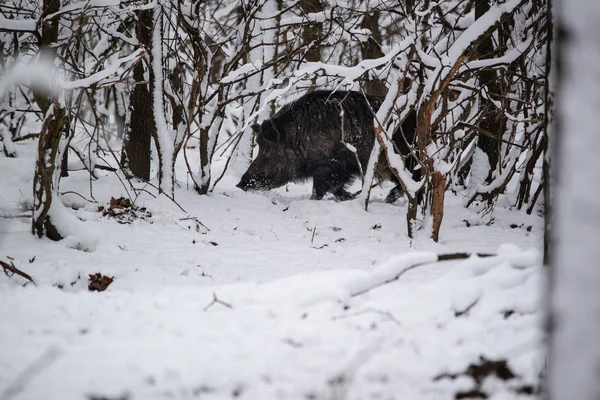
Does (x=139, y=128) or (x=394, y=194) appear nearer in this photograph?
(x=139, y=128)

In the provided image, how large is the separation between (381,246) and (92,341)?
271 cm

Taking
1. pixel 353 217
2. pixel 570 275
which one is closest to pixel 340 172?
pixel 353 217

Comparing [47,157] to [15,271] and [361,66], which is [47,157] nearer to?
[15,271]

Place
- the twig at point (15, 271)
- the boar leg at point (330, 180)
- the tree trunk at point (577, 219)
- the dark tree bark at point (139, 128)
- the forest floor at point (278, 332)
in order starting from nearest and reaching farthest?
the tree trunk at point (577, 219) < the forest floor at point (278, 332) < the twig at point (15, 271) < the dark tree bark at point (139, 128) < the boar leg at point (330, 180)

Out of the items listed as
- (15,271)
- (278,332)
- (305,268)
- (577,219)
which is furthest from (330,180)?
(577,219)

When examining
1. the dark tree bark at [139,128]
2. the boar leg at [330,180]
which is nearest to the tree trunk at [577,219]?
the dark tree bark at [139,128]

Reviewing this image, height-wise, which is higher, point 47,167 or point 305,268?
point 47,167

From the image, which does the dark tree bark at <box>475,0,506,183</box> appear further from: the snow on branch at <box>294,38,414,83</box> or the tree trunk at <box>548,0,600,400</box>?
the tree trunk at <box>548,0,600,400</box>

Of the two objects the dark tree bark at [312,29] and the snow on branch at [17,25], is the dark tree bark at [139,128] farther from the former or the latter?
the dark tree bark at [312,29]

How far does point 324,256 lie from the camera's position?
396 centimetres

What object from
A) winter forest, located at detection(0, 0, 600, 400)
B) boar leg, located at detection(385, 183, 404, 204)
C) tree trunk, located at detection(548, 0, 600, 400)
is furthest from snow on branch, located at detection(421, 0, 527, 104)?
boar leg, located at detection(385, 183, 404, 204)

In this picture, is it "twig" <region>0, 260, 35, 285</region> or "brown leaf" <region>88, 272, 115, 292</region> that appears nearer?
"twig" <region>0, 260, 35, 285</region>

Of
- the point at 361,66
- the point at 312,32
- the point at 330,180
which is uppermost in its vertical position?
the point at 312,32

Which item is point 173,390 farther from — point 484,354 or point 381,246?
point 381,246
